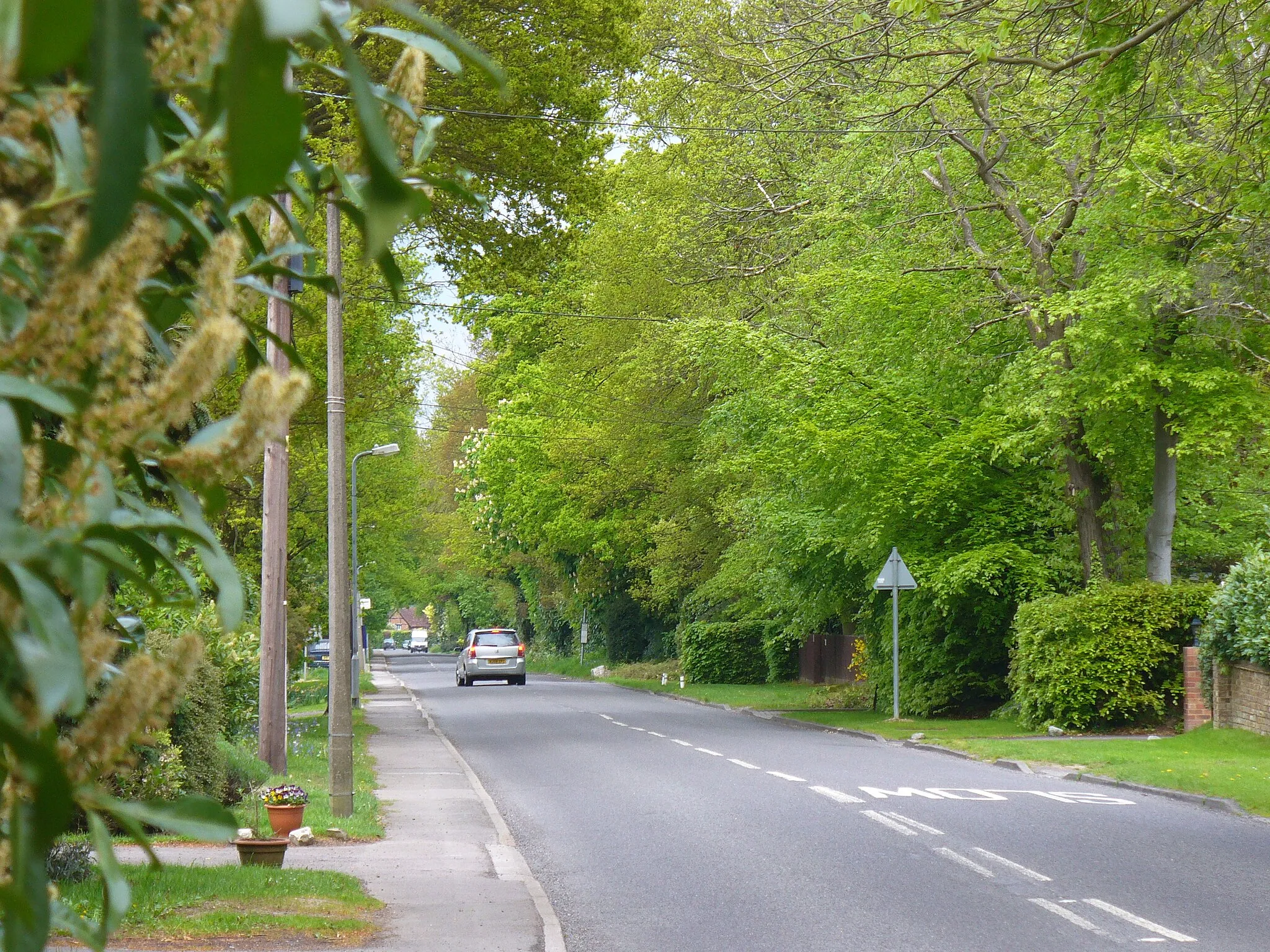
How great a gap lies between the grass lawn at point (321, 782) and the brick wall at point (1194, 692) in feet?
41.7

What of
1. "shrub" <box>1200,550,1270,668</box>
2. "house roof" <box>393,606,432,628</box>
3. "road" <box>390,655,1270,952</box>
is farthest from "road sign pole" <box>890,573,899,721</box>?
"house roof" <box>393,606,432,628</box>

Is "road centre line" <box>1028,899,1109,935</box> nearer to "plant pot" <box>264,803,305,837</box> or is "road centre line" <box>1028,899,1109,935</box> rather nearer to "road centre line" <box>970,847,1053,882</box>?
"road centre line" <box>970,847,1053,882</box>

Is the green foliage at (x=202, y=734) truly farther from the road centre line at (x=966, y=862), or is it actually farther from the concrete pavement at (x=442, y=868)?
the road centre line at (x=966, y=862)

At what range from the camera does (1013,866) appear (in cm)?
1123

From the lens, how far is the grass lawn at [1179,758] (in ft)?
52.3

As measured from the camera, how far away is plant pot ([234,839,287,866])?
10.6 meters

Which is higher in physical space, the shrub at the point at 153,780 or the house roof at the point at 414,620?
the shrub at the point at 153,780

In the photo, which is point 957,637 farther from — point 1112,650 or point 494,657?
point 494,657

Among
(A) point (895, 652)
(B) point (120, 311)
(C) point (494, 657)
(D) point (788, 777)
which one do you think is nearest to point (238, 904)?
(B) point (120, 311)

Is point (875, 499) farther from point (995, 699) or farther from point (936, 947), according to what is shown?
point (936, 947)

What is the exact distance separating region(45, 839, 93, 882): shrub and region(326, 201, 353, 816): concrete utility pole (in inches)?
172

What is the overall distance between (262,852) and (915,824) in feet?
21.0

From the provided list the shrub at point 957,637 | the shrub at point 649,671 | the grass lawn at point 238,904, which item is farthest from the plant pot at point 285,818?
the shrub at point 649,671

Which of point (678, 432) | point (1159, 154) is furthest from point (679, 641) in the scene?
point (1159, 154)
